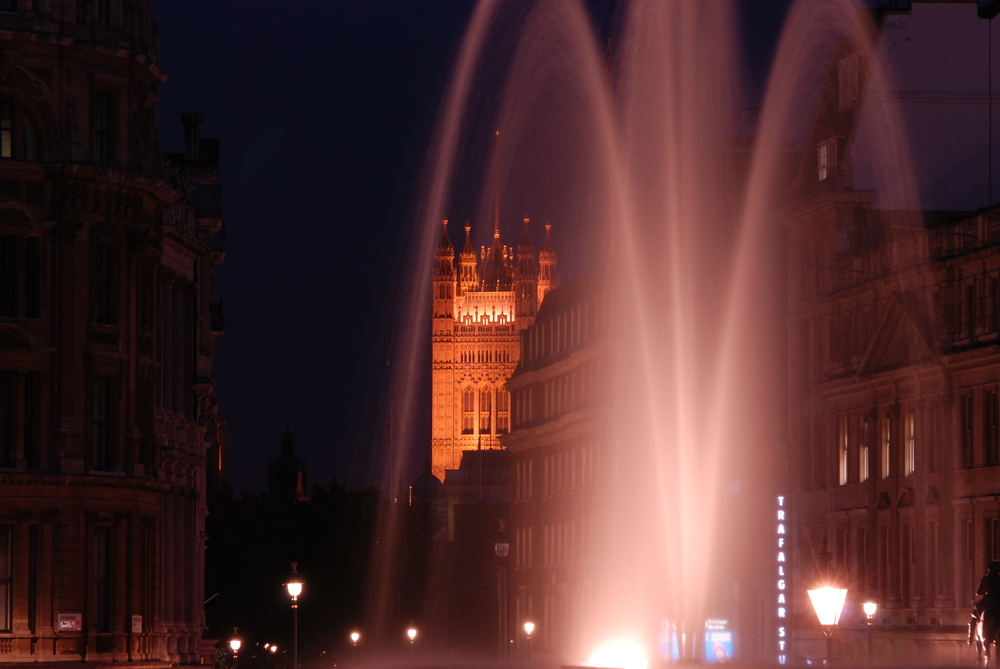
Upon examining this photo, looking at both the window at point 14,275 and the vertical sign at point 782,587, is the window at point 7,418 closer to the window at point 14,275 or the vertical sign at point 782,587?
the window at point 14,275

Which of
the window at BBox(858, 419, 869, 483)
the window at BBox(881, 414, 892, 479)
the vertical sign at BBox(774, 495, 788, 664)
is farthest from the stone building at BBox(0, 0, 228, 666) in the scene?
the vertical sign at BBox(774, 495, 788, 664)

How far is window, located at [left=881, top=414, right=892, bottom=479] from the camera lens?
75.1 m

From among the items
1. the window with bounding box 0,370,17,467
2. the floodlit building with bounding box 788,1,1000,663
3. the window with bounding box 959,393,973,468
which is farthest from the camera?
the window with bounding box 959,393,973,468

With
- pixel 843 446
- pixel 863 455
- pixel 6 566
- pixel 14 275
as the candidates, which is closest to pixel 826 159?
pixel 843 446

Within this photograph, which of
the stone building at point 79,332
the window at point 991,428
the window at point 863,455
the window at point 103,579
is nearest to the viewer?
the stone building at point 79,332

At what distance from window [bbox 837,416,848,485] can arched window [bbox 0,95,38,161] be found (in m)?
38.7

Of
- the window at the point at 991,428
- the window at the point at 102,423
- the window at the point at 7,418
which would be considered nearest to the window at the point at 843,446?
the window at the point at 991,428

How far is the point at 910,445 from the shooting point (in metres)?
73.7

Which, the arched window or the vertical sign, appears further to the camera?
the vertical sign

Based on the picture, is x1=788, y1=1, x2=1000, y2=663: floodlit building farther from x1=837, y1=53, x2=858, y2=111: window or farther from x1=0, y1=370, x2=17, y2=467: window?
x1=0, y1=370, x2=17, y2=467: window

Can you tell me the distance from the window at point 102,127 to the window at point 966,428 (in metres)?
30.7

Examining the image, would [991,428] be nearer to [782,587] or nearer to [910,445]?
[910,445]

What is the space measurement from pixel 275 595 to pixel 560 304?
34762 millimetres

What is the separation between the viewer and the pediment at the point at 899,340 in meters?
71.4
